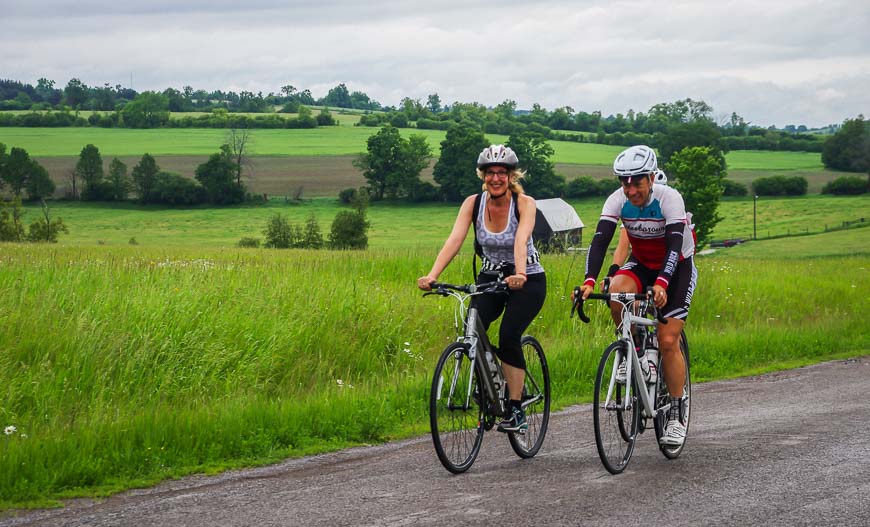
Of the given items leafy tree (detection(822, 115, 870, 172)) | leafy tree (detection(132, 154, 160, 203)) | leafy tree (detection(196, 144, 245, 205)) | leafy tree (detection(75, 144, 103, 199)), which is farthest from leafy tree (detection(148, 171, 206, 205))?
leafy tree (detection(822, 115, 870, 172))

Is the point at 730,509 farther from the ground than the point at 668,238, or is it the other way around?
the point at 668,238

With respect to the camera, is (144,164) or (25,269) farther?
(144,164)

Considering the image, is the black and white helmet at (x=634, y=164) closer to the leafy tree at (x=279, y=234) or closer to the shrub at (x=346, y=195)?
the leafy tree at (x=279, y=234)

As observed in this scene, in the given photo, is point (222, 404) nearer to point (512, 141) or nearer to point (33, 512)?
point (33, 512)

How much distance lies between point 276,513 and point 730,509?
285 centimetres

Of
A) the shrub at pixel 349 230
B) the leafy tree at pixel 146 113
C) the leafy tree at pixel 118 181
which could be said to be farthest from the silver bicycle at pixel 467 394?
the leafy tree at pixel 146 113

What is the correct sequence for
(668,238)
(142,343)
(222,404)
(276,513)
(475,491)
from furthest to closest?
(142,343), (222,404), (668,238), (475,491), (276,513)

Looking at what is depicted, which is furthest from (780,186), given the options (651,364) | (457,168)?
(651,364)

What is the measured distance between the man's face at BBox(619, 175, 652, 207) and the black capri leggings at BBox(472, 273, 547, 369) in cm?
89

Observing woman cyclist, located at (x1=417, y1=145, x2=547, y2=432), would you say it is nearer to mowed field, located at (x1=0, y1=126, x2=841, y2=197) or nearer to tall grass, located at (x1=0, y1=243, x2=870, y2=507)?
tall grass, located at (x1=0, y1=243, x2=870, y2=507)

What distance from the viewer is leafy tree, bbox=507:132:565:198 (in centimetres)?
10231

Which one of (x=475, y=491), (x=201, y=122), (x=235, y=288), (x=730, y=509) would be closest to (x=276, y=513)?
(x=475, y=491)

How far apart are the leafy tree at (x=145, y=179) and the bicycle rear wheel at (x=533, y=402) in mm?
98101

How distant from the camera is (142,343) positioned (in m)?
9.92
